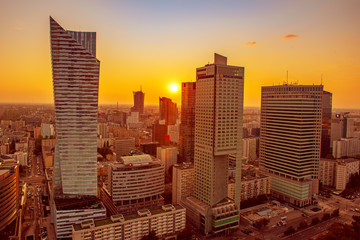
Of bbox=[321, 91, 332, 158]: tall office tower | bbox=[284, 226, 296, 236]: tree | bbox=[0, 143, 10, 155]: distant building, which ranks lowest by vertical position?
bbox=[284, 226, 296, 236]: tree

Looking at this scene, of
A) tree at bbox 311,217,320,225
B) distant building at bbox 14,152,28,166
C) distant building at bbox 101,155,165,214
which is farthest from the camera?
distant building at bbox 14,152,28,166

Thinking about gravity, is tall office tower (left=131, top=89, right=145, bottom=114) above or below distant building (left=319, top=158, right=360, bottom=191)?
above

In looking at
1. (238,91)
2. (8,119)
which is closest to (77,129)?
(238,91)

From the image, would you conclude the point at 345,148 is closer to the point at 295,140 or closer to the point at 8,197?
the point at 295,140

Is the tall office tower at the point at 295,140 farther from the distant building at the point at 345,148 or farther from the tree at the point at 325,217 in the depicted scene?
the distant building at the point at 345,148

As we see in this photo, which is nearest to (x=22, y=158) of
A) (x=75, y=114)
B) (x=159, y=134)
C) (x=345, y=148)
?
(x=159, y=134)

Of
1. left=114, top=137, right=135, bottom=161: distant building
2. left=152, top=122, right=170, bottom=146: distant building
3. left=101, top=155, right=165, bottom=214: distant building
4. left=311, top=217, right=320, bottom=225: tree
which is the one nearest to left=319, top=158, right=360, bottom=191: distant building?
left=311, top=217, right=320, bottom=225: tree

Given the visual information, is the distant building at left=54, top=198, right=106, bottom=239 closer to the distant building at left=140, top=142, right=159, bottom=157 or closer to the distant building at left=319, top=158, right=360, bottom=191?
the distant building at left=140, top=142, right=159, bottom=157
